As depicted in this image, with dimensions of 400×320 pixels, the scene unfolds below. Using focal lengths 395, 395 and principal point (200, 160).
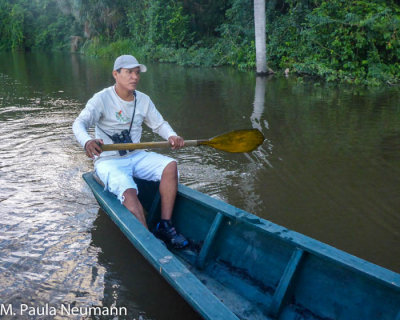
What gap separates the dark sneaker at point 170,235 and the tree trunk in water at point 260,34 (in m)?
11.7

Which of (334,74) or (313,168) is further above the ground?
(334,74)

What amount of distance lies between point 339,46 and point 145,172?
35.0 ft

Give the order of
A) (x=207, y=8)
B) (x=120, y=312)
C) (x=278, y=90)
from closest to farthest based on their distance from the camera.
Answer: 1. (x=120, y=312)
2. (x=278, y=90)
3. (x=207, y=8)

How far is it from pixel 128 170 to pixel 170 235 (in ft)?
2.26

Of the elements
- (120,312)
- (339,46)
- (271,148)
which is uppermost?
(339,46)

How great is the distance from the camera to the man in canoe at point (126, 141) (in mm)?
3232

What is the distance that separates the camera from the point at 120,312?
2.71 m

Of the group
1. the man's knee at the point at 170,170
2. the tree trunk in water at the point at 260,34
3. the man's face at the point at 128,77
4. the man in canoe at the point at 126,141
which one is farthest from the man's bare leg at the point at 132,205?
the tree trunk in water at the point at 260,34

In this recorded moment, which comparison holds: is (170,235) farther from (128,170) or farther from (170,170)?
(128,170)

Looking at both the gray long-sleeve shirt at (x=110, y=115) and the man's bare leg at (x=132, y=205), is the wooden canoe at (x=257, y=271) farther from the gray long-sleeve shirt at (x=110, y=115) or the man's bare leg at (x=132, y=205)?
the gray long-sleeve shirt at (x=110, y=115)

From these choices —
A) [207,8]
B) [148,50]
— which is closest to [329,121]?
[207,8]

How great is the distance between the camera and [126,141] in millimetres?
3561

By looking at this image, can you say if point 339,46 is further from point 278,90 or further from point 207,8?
point 207,8

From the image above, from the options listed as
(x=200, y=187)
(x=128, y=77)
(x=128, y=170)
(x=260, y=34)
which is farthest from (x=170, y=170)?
(x=260, y=34)
